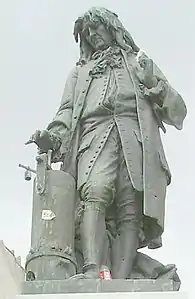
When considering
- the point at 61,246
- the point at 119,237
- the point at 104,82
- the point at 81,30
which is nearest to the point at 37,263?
the point at 61,246

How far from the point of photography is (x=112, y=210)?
8633 mm

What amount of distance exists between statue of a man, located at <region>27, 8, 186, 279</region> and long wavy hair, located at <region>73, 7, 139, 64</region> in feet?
0.03

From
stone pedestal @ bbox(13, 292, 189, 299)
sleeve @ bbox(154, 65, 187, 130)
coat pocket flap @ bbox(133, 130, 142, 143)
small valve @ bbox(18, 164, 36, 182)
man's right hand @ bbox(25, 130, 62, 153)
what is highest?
sleeve @ bbox(154, 65, 187, 130)

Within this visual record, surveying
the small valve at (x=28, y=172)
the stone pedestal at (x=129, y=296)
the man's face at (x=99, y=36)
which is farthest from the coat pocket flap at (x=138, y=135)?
the stone pedestal at (x=129, y=296)

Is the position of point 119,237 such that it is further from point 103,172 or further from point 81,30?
point 81,30

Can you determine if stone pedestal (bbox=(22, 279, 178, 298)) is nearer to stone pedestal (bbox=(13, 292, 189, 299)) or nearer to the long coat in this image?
stone pedestal (bbox=(13, 292, 189, 299))

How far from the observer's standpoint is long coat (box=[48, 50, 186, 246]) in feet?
27.7

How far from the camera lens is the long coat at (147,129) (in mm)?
8456

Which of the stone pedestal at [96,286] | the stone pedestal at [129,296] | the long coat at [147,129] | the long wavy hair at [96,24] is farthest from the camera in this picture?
the long wavy hair at [96,24]

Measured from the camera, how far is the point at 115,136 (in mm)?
8789

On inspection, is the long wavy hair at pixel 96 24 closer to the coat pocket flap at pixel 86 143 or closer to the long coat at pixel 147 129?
the long coat at pixel 147 129

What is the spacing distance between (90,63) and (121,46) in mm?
361

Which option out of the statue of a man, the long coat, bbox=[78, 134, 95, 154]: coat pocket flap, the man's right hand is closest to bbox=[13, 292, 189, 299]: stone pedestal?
the statue of a man

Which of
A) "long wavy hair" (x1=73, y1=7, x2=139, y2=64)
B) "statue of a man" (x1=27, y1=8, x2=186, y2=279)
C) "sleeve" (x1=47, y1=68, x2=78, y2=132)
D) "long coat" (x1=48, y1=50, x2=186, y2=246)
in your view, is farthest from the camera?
"long wavy hair" (x1=73, y1=7, x2=139, y2=64)
